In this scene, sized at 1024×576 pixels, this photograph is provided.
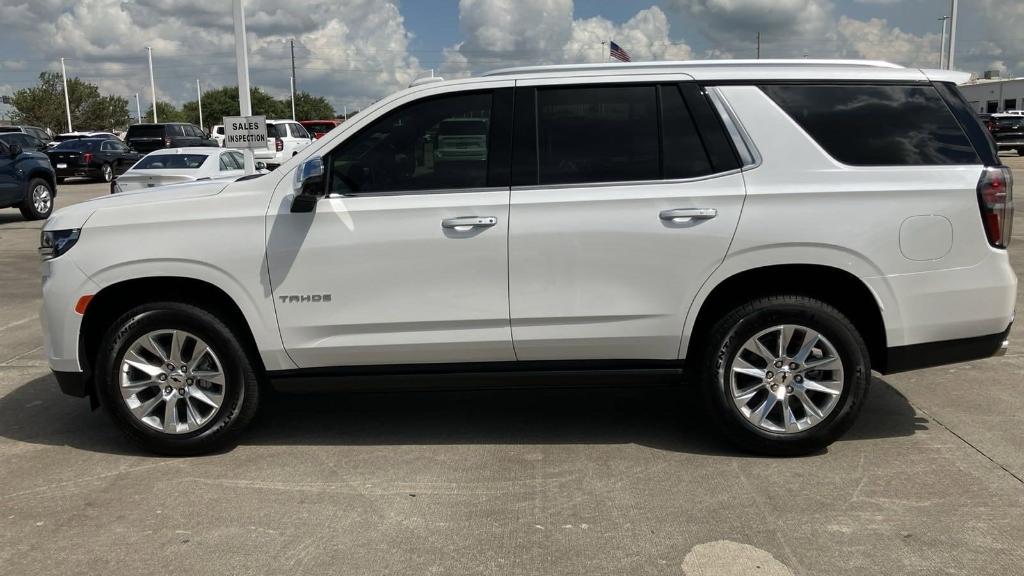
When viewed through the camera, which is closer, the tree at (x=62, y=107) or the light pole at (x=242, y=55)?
the light pole at (x=242, y=55)

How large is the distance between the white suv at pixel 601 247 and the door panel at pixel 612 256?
0.01 m

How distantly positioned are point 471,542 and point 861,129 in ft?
9.09

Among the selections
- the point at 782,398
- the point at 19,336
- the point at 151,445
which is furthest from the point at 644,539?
the point at 19,336

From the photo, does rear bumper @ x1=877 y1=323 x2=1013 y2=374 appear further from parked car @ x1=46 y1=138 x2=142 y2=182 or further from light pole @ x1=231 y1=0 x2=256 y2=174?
parked car @ x1=46 y1=138 x2=142 y2=182

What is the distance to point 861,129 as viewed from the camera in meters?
4.26

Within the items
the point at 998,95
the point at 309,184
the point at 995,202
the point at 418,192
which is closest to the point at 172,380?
the point at 309,184

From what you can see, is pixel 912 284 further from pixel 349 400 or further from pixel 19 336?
pixel 19 336

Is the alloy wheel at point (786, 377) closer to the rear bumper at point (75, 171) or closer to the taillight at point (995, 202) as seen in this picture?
the taillight at point (995, 202)

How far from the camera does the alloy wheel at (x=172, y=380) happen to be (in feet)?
14.5

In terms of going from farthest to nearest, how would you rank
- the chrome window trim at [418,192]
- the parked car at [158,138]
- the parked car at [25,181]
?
the parked car at [158,138], the parked car at [25,181], the chrome window trim at [418,192]

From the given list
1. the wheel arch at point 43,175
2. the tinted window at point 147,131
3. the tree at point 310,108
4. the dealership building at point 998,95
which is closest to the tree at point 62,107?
the tree at point 310,108

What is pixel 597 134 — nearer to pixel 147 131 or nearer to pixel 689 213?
pixel 689 213

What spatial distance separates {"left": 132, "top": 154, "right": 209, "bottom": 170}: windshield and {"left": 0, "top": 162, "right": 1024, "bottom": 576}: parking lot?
9.93 meters

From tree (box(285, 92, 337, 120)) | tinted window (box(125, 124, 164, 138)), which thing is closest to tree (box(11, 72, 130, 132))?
tree (box(285, 92, 337, 120))
